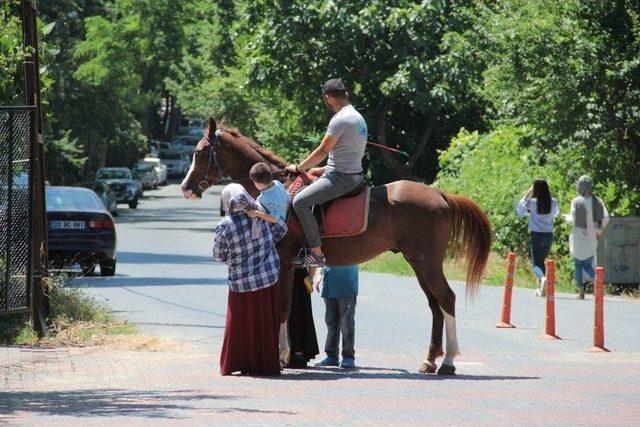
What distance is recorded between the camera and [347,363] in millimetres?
13273

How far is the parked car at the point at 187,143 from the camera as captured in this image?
99650 millimetres

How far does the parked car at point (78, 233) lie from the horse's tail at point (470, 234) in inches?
476

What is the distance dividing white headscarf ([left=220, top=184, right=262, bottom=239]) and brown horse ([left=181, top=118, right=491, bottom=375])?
0.50m

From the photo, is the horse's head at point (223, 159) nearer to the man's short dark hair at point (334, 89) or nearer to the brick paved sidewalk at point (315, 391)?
the man's short dark hair at point (334, 89)

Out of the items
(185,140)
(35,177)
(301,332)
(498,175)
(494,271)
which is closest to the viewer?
(301,332)

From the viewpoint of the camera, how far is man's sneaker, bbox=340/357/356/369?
522 inches

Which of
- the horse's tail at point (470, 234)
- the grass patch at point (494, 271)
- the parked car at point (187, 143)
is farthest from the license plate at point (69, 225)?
the parked car at point (187, 143)

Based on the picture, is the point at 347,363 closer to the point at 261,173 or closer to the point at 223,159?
the point at 261,173

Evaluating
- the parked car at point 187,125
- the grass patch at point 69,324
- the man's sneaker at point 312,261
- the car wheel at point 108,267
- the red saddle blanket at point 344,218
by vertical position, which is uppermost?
the parked car at point 187,125

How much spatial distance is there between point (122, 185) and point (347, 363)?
51417mm

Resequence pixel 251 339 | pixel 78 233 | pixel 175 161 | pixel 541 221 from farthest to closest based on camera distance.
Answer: pixel 175 161, pixel 78 233, pixel 541 221, pixel 251 339

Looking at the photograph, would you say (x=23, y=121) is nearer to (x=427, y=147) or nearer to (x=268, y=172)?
(x=268, y=172)

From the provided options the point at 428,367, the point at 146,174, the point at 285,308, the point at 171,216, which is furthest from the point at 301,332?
the point at 146,174

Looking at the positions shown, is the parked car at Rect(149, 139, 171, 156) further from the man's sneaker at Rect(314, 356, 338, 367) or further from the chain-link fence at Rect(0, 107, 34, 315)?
the man's sneaker at Rect(314, 356, 338, 367)
